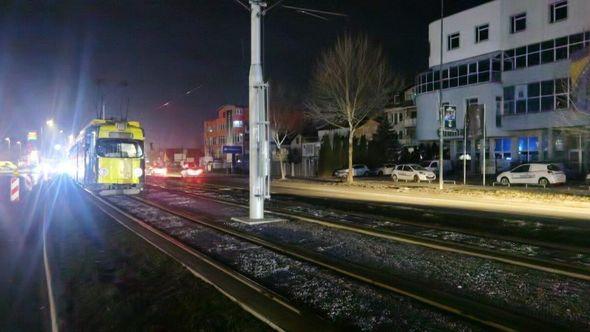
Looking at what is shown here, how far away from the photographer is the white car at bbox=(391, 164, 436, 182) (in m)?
41.8

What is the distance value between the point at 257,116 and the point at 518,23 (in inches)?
1596

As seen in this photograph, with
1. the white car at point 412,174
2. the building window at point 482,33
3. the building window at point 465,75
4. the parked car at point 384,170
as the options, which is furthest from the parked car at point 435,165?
the building window at point 482,33

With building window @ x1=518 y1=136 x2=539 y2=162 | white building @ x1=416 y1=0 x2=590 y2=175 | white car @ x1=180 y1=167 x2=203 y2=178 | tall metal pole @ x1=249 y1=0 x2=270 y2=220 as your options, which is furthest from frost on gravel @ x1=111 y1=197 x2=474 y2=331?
white car @ x1=180 y1=167 x2=203 y2=178

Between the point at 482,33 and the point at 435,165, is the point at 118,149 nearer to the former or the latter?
the point at 435,165

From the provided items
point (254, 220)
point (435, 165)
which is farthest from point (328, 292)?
point (435, 165)

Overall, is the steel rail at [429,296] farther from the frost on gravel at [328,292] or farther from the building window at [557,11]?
the building window at [557,11]

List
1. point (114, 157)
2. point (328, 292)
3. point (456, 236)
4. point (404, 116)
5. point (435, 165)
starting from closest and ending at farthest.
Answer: point (328, 292)
point (456, 236)
point (114, 157)
point (435, 165)
point (404, 116)

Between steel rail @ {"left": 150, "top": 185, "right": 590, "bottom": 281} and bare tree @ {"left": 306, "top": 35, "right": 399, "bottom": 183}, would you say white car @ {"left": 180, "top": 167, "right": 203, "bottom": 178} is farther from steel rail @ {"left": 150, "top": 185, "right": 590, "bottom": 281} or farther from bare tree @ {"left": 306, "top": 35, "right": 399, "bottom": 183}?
steel rail @ {"left": 150, "top": 185, "right": 590, "bottom": 281}

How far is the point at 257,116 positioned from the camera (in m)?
14.6

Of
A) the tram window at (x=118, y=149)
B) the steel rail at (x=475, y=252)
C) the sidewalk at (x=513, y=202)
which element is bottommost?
the sidewalk at (x=513, y=202)

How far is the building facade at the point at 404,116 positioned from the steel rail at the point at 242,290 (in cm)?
6487

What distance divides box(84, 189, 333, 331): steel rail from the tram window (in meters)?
13.1

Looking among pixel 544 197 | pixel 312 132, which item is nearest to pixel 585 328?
pixel 544 197

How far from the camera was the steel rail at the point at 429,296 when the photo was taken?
603 cm
